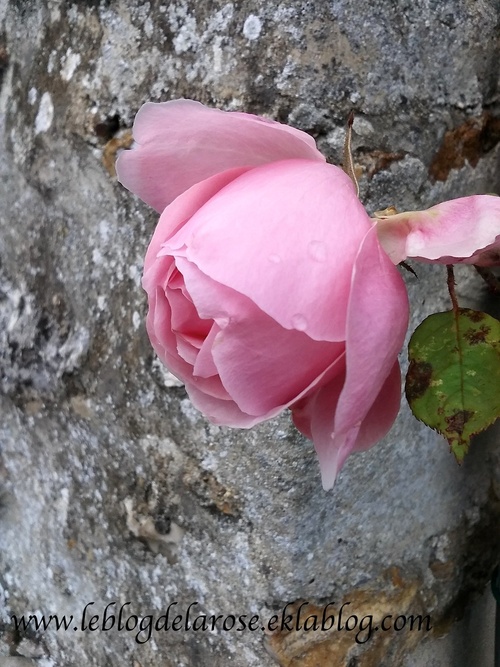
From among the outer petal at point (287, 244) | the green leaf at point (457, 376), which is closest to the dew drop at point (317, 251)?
the outer petal at point (287, 244)

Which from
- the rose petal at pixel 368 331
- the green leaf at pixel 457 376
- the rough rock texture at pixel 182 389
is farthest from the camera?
the rough rock texture at pixel 182 389

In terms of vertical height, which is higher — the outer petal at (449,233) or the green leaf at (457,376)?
the outer petal at (449,233)

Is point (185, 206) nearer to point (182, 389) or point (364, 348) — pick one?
point (364, 348)

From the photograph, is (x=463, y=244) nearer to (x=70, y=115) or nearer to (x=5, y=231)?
(x=70, y=115)

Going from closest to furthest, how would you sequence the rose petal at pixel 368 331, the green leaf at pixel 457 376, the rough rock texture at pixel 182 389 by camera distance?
the rose petal at pixel 368 331 → the green leaf at pixel 457 376 → the rough rock texture at pixel 182 389

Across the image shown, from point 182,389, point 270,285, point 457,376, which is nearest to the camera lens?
point 270,285

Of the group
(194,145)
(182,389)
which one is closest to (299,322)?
(194,145)

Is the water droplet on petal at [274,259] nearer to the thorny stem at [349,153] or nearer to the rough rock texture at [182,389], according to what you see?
the thorny stem at [349,153]
